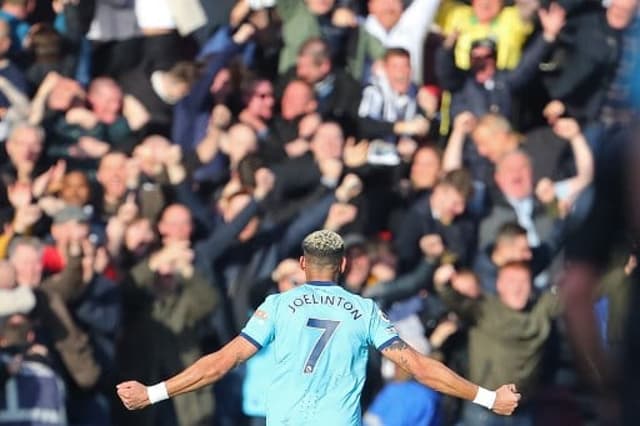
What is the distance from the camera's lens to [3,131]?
11977 mm

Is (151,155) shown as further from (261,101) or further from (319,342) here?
(319,342)

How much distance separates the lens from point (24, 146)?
11820 mm

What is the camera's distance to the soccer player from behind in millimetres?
7773

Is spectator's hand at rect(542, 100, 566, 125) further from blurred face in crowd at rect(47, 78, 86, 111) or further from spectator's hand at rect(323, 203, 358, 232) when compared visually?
blurred face in crowd at rect(47, 78, 86, 111)

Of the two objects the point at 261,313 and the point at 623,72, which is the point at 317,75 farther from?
the point at 261,313

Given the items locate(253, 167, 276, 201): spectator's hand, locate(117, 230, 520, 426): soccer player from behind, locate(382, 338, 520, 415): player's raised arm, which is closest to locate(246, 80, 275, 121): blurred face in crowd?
locate(253, 167, 276, 201): spectator's hand

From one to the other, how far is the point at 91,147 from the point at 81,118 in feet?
0.72

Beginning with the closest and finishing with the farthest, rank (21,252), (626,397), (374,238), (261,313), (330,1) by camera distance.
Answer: (626,397), (261,313), (21,252), (374,238), (330,1)

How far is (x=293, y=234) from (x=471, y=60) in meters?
Result: 1.97

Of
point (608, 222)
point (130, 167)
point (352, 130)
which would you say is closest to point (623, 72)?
point (352, 130)

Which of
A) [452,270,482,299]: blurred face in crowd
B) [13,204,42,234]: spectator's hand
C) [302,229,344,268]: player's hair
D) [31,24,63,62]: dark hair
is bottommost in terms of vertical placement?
[452,270,482,299]: blurred face in crowd

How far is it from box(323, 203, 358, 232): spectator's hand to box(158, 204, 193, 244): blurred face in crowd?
1.04 m

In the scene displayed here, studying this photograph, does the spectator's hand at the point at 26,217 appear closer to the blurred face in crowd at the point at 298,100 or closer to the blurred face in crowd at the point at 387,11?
the blurred face in crowd at the point at 298,100

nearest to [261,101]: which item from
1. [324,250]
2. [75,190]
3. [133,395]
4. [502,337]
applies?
[75,190]
